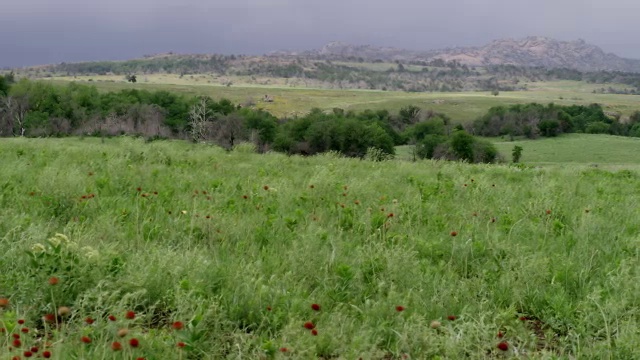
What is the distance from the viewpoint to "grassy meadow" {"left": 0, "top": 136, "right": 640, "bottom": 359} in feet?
9.94

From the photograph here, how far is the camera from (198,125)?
76000mm

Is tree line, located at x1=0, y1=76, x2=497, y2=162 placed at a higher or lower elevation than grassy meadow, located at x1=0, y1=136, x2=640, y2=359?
lower

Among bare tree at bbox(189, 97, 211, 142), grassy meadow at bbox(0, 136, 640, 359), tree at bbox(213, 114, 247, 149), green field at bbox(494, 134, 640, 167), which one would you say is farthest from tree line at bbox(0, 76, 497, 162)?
grassy meadow at bbox(0, 136, 640, 359)

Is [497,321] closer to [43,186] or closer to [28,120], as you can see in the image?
[43,186]

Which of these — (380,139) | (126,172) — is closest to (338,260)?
(126,172)

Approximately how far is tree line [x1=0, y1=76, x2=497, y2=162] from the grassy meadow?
54946 mm

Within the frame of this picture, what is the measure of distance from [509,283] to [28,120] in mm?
85421

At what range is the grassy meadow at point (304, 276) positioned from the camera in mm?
3029

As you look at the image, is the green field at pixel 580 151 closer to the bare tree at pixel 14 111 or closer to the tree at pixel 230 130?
the tree at pixel 230 130

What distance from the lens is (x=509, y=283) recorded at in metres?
3.97

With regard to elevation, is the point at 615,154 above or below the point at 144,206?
below

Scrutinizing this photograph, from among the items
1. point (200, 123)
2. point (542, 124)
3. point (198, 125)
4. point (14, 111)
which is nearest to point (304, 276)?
point (200, 123)

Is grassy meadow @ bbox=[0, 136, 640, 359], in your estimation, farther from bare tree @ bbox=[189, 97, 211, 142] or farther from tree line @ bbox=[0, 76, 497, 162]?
bare tree @ bbox=[189, 97, 211, 142]

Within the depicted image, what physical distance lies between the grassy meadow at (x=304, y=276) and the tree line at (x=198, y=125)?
54.9 m
